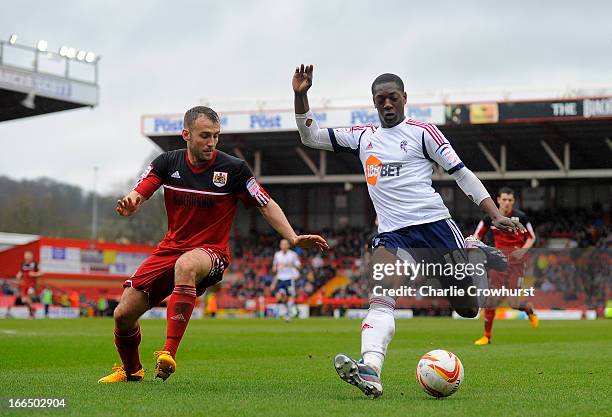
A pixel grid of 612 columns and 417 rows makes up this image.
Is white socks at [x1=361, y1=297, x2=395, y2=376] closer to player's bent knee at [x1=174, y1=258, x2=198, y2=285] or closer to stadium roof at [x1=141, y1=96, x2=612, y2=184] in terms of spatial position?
player's bent knee at [x1=174, y1=258, x2=198, y2=285]

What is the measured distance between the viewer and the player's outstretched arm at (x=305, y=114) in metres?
6.96

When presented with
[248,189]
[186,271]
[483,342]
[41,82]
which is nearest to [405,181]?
[248,189]

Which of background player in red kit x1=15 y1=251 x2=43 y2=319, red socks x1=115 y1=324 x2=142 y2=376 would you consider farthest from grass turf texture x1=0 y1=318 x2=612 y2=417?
background player in red kit x1=15 y1=251 x2=43 y2=319

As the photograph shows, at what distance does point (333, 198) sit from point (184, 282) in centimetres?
4487

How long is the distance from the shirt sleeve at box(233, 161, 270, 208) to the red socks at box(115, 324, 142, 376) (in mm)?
1370

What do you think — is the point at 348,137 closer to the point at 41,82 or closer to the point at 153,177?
the point at 153,177

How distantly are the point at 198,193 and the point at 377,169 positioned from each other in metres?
1.41

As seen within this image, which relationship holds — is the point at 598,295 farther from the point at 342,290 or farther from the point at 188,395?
the point at 188,395

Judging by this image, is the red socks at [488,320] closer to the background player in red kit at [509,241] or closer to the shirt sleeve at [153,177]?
the background player in red kit at [509,241]

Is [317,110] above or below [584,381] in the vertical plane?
above

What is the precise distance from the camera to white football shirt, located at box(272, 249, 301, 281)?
29.0 m

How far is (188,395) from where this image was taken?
248 inches

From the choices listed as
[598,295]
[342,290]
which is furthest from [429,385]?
[342,290]

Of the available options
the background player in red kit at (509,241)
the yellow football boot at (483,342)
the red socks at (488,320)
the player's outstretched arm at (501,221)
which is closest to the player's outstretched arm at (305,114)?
the player's outstretched arm at (501,221)
